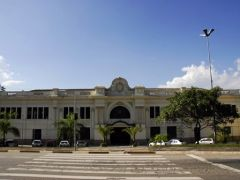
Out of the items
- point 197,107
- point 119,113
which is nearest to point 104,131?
point 119,113

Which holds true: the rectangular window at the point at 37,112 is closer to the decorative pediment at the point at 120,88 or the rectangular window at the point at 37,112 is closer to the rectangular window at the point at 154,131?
the decorative pediment at the point at 120,88

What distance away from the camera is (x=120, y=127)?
57031 millimetres

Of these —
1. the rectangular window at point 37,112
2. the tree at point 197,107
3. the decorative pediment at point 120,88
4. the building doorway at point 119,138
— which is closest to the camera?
the tree at point 197,107

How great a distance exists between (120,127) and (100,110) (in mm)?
4085

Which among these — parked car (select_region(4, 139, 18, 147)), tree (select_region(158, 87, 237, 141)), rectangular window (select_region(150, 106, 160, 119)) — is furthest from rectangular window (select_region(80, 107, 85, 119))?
tree (select_region(158, 87, 237, 141))

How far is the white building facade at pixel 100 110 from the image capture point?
57.0 meters

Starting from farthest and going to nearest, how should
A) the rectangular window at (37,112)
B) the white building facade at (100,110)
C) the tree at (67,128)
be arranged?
the rectangular window at (37,112) → the white building facade at (100,110) → the tree at (67,128)

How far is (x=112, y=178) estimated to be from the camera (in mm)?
13938

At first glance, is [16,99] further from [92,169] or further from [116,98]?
[92,169]

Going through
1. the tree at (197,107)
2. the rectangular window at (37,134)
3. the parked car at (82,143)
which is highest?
the tree at (197,107)

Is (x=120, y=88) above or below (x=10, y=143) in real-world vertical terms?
above

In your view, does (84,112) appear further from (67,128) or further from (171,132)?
(171,132)

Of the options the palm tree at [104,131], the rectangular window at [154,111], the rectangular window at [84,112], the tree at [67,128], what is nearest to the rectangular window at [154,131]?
the rectangular window at [154,111]

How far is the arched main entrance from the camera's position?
57188mm
